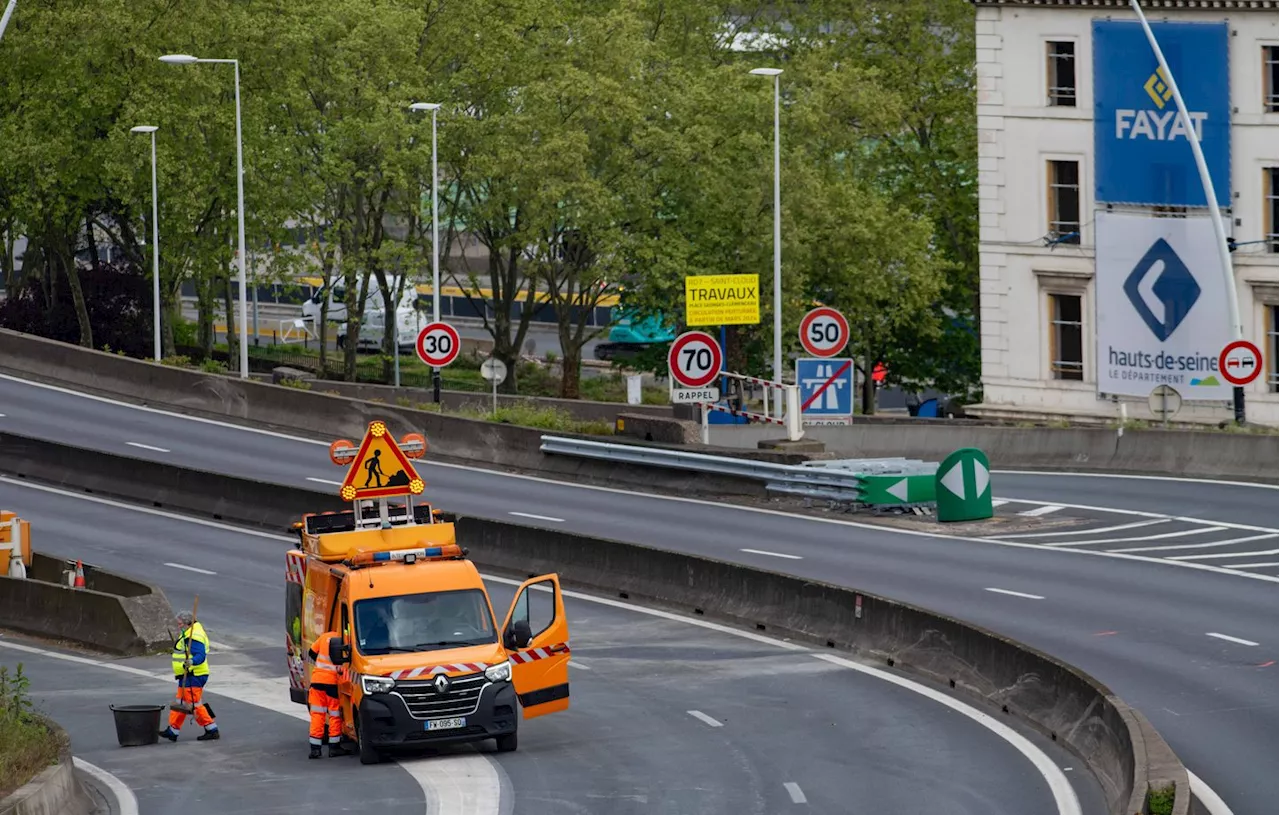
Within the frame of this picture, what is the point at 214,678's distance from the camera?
26.4 meters

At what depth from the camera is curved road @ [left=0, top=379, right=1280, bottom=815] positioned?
22.0m

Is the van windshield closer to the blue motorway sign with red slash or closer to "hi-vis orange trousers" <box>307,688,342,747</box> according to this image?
"hi-vis orange trousers" <box>307,688,342,747</box>

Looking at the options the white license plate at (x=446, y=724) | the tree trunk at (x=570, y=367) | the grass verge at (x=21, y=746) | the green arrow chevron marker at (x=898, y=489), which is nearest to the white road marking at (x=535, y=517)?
the green arrow chevron marker at (x=898, y=489)

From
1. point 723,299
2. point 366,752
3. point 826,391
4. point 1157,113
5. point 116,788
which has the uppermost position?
point 1157,113

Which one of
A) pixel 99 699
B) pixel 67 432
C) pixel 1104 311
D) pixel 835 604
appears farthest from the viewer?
pixel 1104 311

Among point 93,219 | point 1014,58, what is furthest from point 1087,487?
point 93,219

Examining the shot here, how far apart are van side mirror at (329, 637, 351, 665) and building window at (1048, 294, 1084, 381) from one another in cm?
3750

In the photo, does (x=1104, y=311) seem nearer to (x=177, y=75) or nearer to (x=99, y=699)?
(x=177, y=75)

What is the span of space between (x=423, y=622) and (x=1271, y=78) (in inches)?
1453

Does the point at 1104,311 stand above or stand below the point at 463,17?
below

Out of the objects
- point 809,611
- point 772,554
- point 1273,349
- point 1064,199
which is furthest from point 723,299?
point 809,611

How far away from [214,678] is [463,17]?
44690 mm

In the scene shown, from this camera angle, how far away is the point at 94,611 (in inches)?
1165

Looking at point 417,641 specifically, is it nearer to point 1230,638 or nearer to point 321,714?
point 321,714
